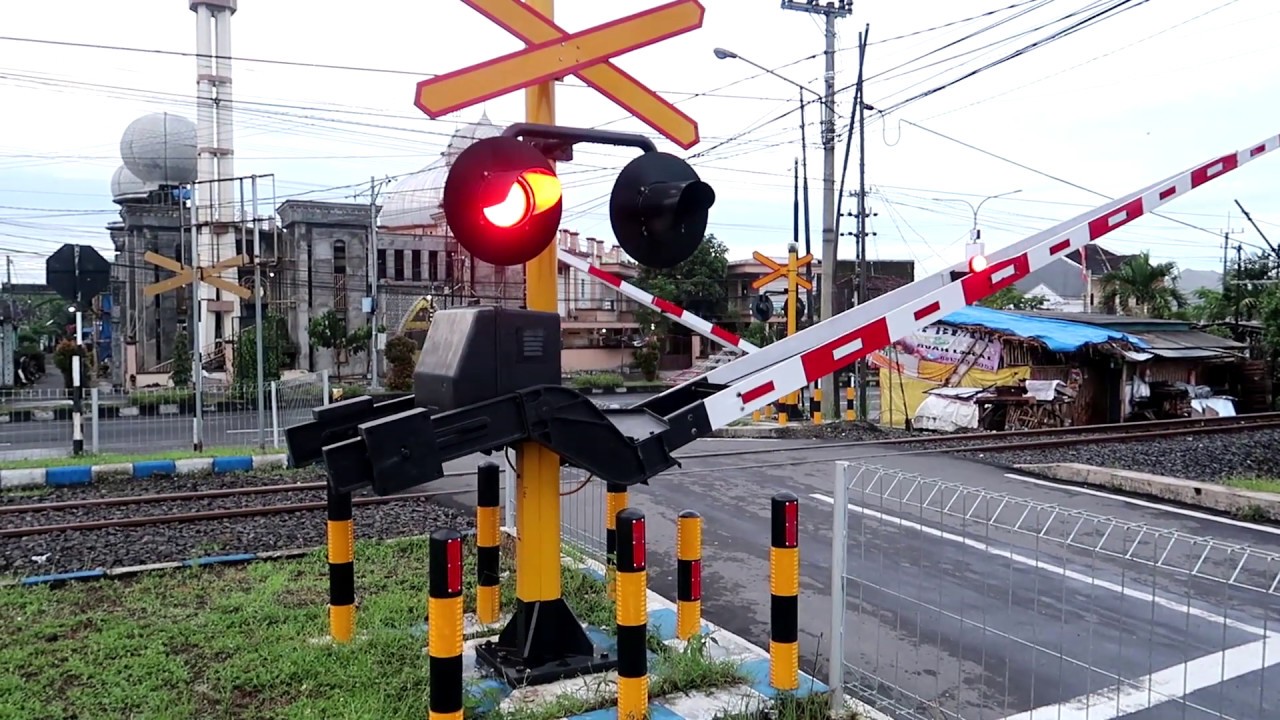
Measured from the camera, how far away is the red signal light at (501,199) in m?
3.32

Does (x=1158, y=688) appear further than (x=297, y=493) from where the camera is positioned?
No

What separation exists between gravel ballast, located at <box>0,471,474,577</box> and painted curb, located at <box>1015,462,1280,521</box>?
301 inches

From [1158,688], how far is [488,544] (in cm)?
364

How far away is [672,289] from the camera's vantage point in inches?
1630

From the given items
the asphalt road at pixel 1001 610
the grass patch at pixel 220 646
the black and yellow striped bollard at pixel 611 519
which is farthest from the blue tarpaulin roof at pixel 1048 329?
the grass patch at pixel 220 646

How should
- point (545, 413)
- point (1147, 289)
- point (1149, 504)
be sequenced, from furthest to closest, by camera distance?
point (1147, 289)
point (1149, 504)
point (545, 413)

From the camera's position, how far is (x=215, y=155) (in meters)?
37.1

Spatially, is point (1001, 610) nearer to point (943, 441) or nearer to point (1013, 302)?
point (943, 441)

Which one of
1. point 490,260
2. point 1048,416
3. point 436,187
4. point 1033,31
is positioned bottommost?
point 1048,416

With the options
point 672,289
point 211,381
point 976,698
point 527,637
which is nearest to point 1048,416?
point 976,698

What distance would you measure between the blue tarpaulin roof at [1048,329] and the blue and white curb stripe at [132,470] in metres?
14.3

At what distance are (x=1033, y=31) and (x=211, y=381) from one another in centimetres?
3086

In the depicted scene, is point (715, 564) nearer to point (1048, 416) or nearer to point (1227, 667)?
point (1227, 667)

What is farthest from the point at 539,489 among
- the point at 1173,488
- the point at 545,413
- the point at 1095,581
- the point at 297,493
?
the point at 1173,488
